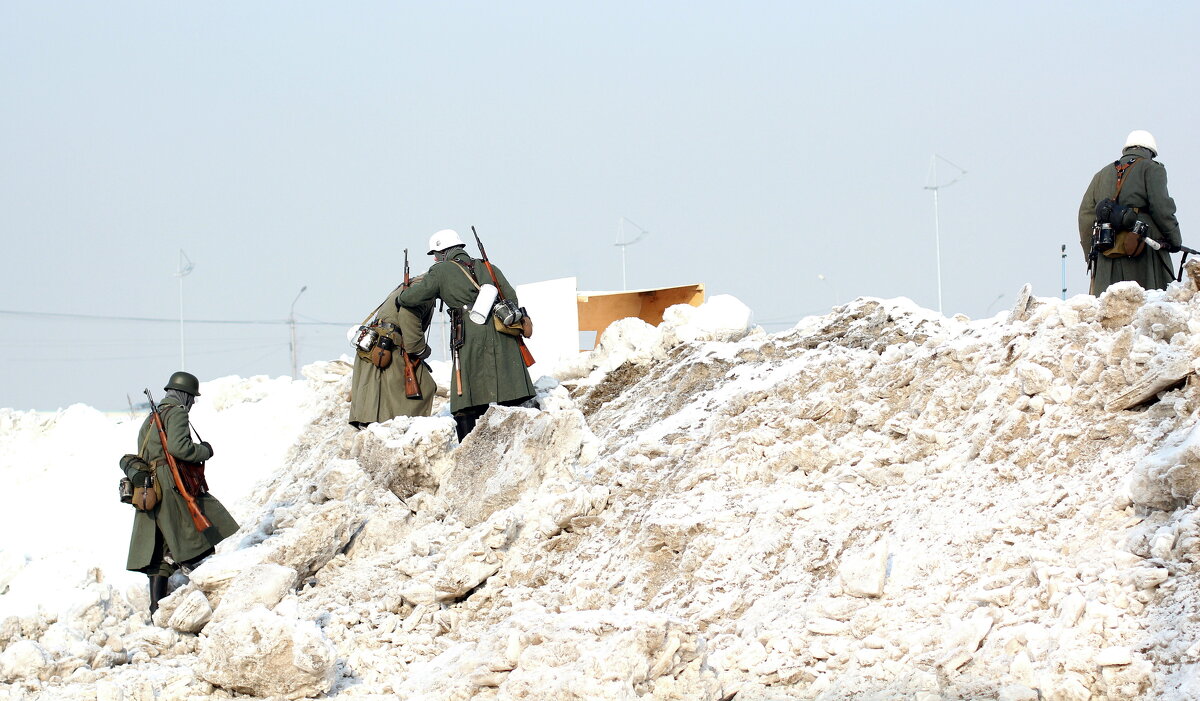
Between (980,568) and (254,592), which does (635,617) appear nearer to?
(980,568)

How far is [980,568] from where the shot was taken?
191 inches

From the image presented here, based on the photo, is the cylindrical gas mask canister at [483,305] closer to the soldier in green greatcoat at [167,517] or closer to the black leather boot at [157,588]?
the soldier in green greatcoat at [167,517]

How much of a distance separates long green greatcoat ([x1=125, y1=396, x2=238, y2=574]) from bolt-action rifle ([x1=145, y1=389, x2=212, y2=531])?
26mm

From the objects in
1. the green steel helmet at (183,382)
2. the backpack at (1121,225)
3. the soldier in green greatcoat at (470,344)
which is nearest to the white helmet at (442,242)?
the soldier in green greatcoat at (470,344)

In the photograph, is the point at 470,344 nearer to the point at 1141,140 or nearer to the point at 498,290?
the point at 498,290

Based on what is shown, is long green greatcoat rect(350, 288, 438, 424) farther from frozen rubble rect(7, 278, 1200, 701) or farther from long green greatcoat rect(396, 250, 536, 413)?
frozen rubble rect(7, 278, 1200, 701)

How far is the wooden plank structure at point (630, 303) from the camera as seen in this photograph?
43.2 feet

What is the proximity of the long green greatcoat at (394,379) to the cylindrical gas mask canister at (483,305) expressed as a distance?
108 cm

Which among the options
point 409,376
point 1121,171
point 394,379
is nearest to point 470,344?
point 409,376

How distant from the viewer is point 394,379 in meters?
10.0

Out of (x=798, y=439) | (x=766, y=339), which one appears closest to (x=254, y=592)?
(x=798, y=439)

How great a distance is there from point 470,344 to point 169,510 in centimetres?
248

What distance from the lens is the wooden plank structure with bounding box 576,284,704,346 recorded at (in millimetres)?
13172

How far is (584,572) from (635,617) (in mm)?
1637
